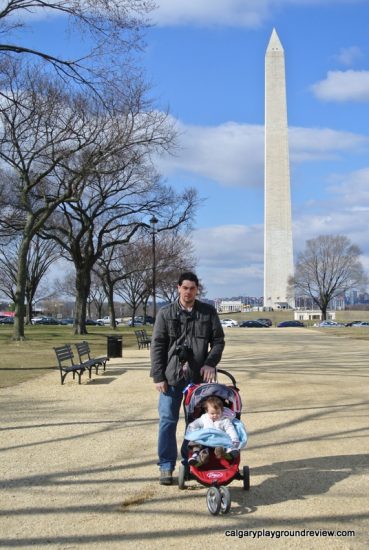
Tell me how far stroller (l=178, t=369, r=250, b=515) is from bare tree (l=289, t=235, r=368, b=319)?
235 ft

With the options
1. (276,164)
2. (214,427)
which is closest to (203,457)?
(214,427)

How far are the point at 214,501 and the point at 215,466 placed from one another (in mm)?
357

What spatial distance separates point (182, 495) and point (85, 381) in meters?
9.57

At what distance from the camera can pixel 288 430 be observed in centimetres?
841

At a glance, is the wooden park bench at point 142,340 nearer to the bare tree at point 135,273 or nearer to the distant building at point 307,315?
the bare tree at point 135,273

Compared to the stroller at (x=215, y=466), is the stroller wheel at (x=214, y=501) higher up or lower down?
lower down

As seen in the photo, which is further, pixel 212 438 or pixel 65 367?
pixel 65 367

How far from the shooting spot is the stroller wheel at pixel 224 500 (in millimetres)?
4875

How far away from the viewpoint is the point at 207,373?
559 cm

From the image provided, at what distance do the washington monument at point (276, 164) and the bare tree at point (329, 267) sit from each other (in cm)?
961

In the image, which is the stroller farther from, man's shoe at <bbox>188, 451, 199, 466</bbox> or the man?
the man

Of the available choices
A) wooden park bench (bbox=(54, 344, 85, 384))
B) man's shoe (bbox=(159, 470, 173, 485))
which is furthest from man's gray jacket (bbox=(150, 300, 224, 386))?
wooden park bench (bbox=(54, 344, 85, 384))

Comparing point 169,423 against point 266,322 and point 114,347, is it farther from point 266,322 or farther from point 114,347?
point 266,322

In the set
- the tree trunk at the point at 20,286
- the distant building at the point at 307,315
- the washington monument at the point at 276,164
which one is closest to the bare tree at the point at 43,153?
the tree trunk at the point at 20,286
